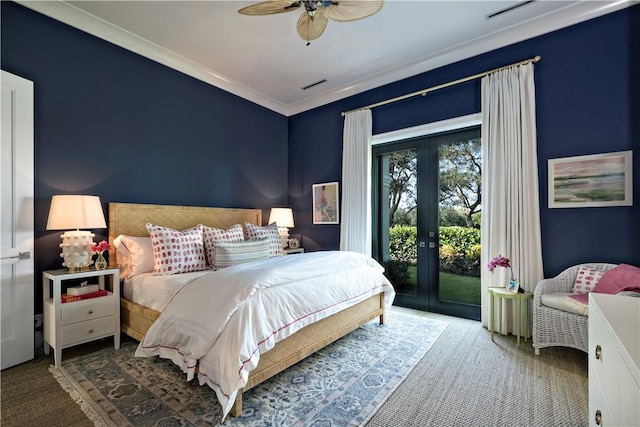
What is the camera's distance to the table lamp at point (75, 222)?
244 cm

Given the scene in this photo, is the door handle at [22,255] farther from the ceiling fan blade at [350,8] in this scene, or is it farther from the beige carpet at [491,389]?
the ceiling fan blade at [350,8]

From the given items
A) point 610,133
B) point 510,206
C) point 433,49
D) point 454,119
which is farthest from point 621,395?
point 433,49

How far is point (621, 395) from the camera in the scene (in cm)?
83

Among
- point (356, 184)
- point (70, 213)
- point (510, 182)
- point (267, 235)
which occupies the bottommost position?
point (267, 235)

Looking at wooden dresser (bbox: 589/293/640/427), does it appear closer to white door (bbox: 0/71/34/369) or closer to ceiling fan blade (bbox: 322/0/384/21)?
ceiling fan blade (bbox: 322/0/384/21)

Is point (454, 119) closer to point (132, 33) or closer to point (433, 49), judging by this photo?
point (433, 49)

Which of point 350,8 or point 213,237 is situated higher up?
point 350,8

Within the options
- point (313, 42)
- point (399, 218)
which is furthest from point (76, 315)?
point (399, 218)

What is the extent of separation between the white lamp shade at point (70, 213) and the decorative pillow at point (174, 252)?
1.59ft

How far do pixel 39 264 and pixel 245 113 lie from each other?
309 cm

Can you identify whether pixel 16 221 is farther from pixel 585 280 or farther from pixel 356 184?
pixel 585 280

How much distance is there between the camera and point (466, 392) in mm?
2004

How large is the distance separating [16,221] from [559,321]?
4622mm

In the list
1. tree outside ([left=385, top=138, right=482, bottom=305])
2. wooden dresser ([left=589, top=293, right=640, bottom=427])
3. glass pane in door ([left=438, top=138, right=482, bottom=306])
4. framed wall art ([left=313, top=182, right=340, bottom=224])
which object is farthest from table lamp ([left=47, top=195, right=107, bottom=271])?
glass pane in door ([left=438, top=138, right=482, bottom=306])
